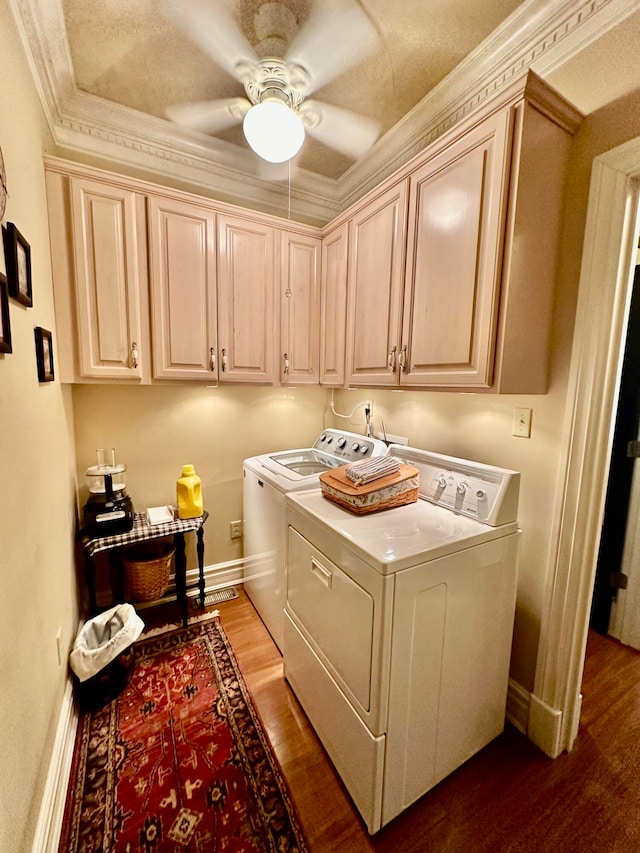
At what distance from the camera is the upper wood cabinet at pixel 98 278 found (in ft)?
4.95

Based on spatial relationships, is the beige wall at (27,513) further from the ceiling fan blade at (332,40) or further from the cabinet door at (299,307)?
the cabinet door at (299,307)

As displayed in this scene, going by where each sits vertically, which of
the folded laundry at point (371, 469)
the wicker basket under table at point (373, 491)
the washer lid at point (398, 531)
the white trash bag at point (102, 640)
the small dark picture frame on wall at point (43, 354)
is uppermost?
the small dark picture frame on wall at point (43, 354)

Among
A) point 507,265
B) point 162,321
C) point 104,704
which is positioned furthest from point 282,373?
point 104,704

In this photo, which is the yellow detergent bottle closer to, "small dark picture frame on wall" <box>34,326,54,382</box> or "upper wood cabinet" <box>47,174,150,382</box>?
"upper wood cabinet" <box>47,174,150,382</box>

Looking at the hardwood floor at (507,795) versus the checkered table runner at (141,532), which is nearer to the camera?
the hardwood floor at (507,795)

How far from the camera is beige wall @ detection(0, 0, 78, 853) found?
2.80 ft

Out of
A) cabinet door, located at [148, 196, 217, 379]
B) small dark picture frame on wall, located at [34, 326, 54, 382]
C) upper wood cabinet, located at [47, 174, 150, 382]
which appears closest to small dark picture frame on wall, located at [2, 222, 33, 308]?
small dark picture frame on wall, located at [34, 326, 54, 382]

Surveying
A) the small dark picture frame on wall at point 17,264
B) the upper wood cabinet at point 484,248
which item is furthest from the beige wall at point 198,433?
the upper wood cabinet at point 484,248

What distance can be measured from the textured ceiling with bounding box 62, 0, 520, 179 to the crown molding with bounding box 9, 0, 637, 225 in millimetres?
61

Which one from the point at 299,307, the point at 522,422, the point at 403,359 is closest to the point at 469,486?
the point at 522,422

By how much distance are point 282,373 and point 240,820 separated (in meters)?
1.91

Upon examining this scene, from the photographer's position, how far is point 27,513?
1.04 m

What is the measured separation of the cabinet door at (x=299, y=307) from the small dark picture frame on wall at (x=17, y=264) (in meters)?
1.20

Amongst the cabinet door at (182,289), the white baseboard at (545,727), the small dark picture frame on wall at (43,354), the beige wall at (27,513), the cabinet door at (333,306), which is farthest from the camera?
the cabinet door at (333,306)
